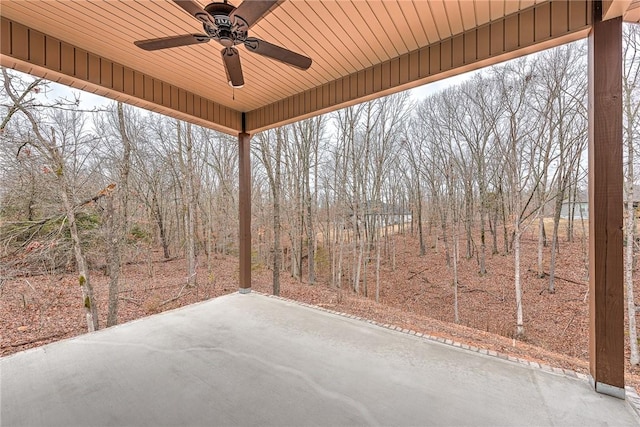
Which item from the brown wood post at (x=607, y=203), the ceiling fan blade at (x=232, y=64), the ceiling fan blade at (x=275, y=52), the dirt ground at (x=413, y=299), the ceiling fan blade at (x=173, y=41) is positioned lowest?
the dirt ground at (x=413, y=299)

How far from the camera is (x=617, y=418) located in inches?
57.3

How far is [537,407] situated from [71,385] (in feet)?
9.74

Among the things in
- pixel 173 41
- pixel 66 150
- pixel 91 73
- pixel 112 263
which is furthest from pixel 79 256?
pixel 173 41

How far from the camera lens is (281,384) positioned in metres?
1.77

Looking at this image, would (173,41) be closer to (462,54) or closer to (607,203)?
(462,54)

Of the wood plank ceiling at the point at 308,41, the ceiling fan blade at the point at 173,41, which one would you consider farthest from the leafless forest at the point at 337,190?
the ceiling fan blade at the point at 173,41

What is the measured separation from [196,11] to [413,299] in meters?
8.54

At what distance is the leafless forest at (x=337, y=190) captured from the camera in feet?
13.6

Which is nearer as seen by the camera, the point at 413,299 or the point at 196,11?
the point at 196,11

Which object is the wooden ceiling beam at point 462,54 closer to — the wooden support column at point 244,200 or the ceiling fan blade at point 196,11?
the wooden support column at point 244,200

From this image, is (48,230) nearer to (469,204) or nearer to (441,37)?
(441,37)

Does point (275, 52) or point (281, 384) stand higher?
point (275, 52)

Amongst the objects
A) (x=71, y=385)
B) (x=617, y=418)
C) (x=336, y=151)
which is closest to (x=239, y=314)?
(x=71, y=385)

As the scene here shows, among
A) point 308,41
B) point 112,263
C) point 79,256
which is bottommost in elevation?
point 112,263
